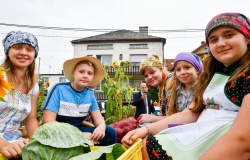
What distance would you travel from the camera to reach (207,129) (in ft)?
3.72

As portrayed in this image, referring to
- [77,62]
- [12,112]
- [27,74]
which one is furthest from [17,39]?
[77,62]

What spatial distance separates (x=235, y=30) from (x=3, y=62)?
1668mm

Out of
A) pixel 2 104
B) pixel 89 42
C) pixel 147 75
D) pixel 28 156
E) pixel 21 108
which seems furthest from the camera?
pixel 89 42

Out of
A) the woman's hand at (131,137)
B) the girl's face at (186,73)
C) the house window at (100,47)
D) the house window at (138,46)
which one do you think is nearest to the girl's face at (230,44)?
the woman's hand at (131,137)

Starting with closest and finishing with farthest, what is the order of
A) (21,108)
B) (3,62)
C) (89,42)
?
(21,108) → (3,62) → (89,42)

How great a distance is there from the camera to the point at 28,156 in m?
1.00

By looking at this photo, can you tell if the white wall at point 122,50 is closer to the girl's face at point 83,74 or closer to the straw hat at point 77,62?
the straw hat at point 77,62

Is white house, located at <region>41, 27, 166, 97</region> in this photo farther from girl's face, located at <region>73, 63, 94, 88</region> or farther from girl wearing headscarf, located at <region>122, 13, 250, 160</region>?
girl wearing headscarf, located at <region>122, 13, 250, 160</region>

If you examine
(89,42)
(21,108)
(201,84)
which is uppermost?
(89,42)

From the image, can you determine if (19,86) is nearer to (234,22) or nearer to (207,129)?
(207,129)

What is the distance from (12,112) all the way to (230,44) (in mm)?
1498

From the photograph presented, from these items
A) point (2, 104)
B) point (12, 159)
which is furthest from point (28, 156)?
point (2, 104)

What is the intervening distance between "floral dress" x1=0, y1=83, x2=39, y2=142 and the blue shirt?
0.86ft

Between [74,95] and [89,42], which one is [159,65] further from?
[89,42]
